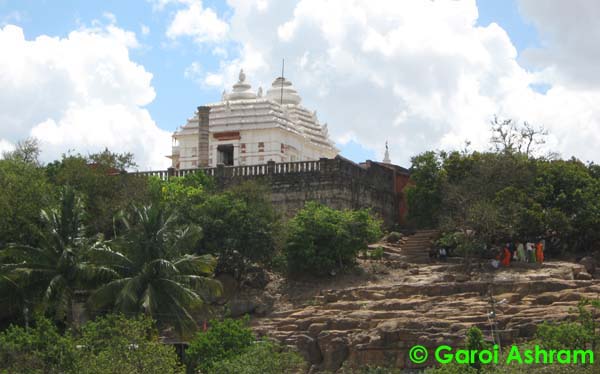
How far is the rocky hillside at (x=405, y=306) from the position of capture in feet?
121

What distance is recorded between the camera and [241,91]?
6644cm

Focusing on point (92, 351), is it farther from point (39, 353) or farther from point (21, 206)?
point (21, 206)

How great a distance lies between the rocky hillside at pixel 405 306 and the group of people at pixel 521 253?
23.6 inches

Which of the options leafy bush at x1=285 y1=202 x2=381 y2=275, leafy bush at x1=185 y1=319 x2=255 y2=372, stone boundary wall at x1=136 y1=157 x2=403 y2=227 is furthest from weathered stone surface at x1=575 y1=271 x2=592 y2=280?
stone boundary wall at x1=136 y1=157 x2=403 y2=227

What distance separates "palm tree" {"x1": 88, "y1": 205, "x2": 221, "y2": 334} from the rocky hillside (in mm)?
2635

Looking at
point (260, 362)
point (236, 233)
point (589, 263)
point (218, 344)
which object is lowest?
point (260, 362)

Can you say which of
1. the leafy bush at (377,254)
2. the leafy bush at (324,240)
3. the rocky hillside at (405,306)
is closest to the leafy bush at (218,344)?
the rocky hillside at (405,306)

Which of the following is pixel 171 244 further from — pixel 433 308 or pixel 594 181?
pixel 594 181

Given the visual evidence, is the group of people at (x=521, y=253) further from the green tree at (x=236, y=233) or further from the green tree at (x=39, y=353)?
the green tree at (x=39, y=353)

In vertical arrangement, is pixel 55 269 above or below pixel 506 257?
below

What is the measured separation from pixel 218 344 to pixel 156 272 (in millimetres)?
4109

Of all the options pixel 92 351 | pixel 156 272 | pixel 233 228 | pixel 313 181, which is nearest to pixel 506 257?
pixel 233 228

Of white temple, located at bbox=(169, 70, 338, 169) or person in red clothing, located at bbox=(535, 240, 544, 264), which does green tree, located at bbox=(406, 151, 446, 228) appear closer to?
person in red clothing, located at bbox=(535, 240, 544, 264)

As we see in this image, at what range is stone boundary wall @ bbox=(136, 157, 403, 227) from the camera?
51500 mm
